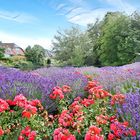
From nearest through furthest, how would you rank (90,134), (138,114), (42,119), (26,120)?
(90,134) → (138,114) → (26,120) → (42,119)

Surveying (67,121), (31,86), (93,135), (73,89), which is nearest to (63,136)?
(93,135)

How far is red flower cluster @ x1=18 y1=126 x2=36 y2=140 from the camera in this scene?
373cm

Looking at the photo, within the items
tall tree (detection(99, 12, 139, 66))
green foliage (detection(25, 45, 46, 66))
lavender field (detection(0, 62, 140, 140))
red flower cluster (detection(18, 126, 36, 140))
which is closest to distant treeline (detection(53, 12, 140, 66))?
tall tree (detection(99, 12, 139, 66))

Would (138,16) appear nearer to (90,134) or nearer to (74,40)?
(74,40)

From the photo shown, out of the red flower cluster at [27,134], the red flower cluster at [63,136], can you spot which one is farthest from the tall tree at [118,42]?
the red flower cluster at [63,136]

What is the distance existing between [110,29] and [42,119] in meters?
37.3

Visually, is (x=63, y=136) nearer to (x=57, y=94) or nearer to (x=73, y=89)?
(x=57, y=94)

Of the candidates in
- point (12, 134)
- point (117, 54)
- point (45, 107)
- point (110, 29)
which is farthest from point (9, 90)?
point (110, 29)

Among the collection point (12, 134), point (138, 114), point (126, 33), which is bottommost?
point (12, 134)

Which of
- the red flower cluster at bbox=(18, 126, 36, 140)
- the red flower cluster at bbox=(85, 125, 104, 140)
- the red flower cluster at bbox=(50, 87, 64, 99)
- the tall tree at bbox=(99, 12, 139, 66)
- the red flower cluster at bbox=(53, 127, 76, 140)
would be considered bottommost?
the red flower cluster at bbox=(18, 126, 36, 140)

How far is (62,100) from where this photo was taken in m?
5.13

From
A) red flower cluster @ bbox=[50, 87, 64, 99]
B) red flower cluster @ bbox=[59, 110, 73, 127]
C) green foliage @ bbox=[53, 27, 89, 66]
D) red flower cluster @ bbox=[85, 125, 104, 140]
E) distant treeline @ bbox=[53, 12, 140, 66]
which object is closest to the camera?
red flower cluster @ bbox=[85, 125, 104, 140]

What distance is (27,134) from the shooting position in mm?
3805

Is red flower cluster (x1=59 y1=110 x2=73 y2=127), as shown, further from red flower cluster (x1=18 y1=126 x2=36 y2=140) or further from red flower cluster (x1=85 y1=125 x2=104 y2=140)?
red flower cluster (x1=85 y1=125 x2=104 y2=140)
